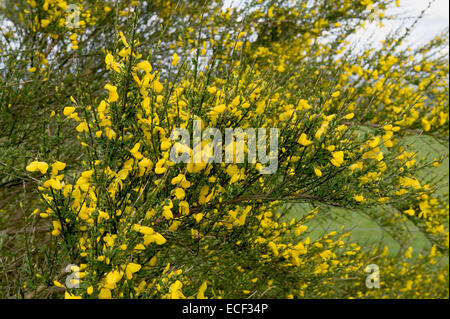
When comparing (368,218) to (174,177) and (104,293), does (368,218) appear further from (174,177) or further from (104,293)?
(104,293)

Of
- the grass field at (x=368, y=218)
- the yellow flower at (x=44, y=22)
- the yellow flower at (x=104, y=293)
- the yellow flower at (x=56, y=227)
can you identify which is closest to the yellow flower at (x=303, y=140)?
the grass field at (x=368, y=218)

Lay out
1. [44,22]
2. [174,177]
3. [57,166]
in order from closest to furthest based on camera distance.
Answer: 1. [57,166]
2. [174,177]
3. [44,22]

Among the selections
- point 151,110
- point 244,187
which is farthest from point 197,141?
point 244,187

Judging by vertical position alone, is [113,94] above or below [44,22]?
below

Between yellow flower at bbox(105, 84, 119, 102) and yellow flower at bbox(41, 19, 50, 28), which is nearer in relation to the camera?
yellow flower at bbox(105, 84, 119, 102)

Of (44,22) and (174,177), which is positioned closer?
(174,177)

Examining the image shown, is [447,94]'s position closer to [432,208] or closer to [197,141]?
[432,208]

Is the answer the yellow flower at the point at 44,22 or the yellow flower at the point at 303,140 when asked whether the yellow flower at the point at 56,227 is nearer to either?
the yellow flower at the point at 303,140

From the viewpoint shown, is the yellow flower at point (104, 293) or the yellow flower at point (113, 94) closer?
the yellow flower at point (104, 293)

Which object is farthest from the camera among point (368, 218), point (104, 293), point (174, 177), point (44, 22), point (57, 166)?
point (368, 218)

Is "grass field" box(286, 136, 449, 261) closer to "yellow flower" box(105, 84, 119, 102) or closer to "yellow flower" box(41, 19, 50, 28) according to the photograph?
"yellow flower" box(105, 84, 119, 102)

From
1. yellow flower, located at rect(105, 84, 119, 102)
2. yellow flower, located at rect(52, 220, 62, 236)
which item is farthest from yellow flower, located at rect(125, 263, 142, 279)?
yellow flower, located at rect(105, 84, 119, 102)

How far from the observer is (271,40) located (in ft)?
18.2

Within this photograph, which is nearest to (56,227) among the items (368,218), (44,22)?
(44,22)
